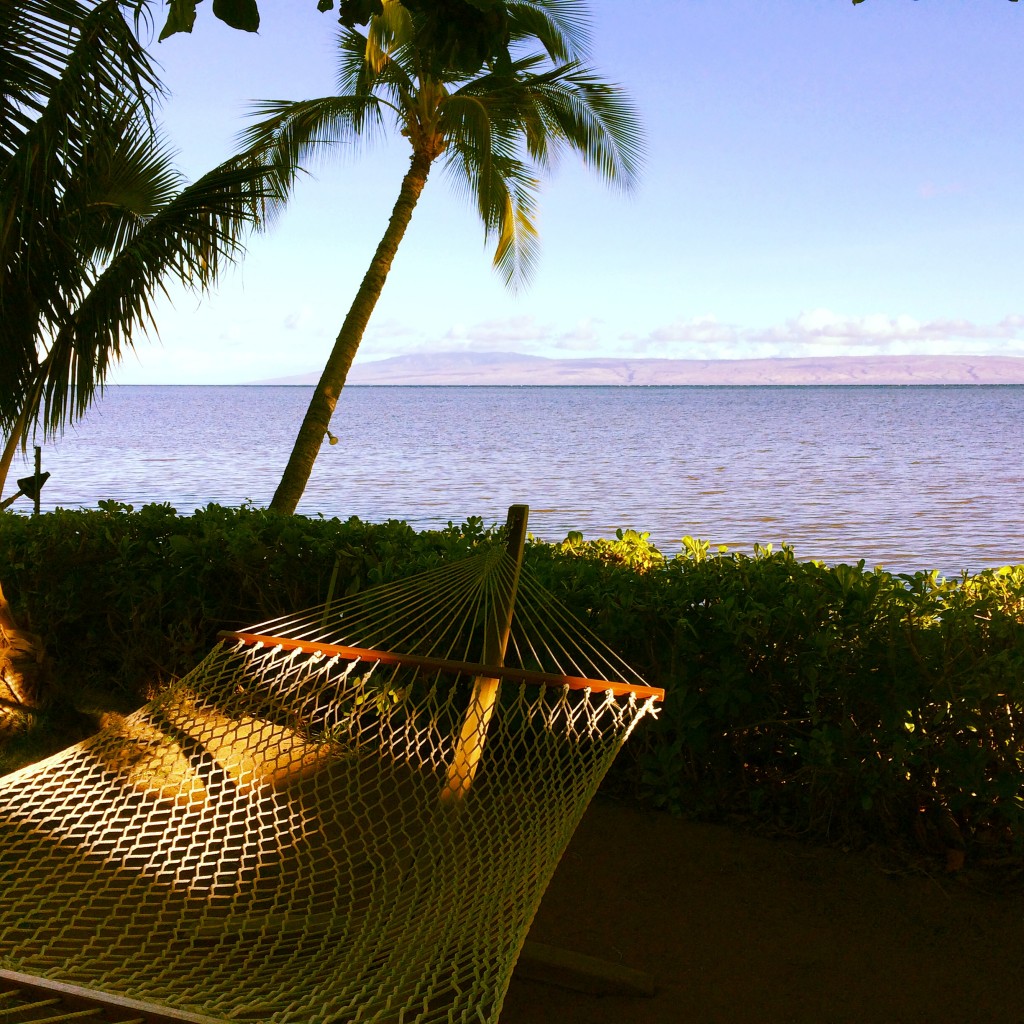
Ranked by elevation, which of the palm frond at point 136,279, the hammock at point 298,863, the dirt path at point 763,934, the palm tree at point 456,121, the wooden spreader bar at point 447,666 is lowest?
the dirt path at point 763,934

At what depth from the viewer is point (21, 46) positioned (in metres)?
3.84

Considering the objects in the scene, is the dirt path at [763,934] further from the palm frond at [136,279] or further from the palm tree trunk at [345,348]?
the palm tree trunk at [345,348]

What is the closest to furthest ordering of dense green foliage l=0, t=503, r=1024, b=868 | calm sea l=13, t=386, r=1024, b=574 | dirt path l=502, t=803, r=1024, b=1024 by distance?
dirt path l=502, t=803, r=1024, b=1024, dense green foliage l=0, t=503, r=1024, b=868, calm sea l=13, t=386, r=1024, b=574

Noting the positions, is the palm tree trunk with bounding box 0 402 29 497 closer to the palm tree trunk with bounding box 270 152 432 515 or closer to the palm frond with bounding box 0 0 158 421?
the palm frond with bounding box 0 0 158 421

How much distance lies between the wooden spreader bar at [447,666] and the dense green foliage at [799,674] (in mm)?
556

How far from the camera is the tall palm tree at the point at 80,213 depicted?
12.5 feet

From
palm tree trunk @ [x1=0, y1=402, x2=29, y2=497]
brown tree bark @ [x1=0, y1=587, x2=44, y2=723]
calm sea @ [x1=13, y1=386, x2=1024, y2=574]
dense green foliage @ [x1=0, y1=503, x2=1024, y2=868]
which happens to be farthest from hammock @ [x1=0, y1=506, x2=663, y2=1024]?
calm sea @ [x1=13, y1=386, x2=1024, y2=574]

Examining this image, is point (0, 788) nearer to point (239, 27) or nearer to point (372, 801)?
point (372, 801)

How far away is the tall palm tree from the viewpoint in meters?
3.79

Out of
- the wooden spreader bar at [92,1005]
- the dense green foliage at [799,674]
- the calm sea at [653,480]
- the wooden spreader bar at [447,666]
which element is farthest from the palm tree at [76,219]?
the calm sea at [653,480]

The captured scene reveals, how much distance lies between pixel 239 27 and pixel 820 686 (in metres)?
2.37

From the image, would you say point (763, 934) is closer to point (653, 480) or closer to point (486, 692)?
point (486, 692)

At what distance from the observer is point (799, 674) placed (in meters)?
2.98

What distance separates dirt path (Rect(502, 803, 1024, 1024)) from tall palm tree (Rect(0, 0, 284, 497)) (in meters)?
2.84
